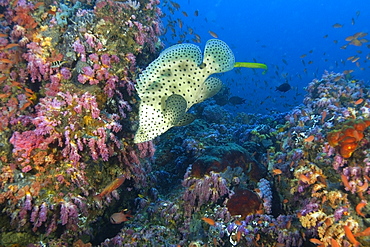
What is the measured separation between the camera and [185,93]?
3896 mm

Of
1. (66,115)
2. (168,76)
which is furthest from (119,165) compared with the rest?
(168,76)

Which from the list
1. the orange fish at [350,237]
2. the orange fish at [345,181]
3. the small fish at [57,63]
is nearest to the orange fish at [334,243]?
the orange fish at [350,237]

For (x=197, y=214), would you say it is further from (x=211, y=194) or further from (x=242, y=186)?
(x=242, y=186)

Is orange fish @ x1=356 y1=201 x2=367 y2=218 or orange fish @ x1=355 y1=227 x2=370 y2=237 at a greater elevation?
orange fish @ x1=356 y1=201 x2=367 y2=218

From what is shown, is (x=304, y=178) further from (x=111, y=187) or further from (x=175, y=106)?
(x=111, y=187)

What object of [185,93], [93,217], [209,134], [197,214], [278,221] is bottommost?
[93,217]

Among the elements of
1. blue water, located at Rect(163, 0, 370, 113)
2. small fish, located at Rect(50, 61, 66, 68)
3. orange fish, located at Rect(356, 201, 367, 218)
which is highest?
blue water, located at Rect(163, 0, 370, 113)

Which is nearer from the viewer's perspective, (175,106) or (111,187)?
(175,106)

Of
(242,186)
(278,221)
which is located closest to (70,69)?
(242,186)

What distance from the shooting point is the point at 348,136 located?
148 inches

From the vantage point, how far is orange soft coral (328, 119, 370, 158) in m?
3.65

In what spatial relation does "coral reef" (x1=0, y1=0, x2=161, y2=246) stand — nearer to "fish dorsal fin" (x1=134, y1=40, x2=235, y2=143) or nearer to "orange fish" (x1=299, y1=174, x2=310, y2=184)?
"fish dorsal fin" (x1=134, y1=40, x2=235, y2=143)

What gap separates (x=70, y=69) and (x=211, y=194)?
350 cm

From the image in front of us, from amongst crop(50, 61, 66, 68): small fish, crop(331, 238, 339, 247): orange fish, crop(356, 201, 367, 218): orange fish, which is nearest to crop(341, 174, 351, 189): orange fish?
crop(356, 201, 367, 218): orange fish
